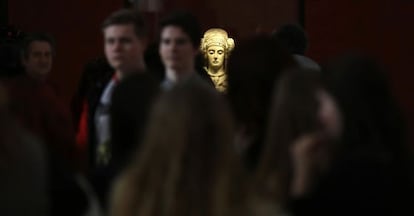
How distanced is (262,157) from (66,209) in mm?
771

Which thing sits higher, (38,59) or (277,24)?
Result: (38,59)

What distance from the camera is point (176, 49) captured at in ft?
21.7

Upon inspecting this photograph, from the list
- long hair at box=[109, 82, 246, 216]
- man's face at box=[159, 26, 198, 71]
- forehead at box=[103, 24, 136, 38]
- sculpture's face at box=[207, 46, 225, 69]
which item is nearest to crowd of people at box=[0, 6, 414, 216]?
long hair at box=[109, 82, 246, 216]

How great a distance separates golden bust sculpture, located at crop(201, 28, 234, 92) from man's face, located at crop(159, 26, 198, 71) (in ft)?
8.48

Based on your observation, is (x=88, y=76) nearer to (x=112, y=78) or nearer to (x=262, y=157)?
(x=112, y=78)

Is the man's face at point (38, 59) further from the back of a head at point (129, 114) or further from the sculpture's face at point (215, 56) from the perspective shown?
the back of a head at point (129, 114)

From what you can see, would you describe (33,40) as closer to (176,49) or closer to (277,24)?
(176,49)

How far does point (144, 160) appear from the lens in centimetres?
403

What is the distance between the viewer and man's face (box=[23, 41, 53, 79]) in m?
8.31

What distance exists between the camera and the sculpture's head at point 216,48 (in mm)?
9766

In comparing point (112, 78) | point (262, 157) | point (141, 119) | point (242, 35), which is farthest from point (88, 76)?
point (242, 35)

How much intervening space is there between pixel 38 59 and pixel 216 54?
1.85 m

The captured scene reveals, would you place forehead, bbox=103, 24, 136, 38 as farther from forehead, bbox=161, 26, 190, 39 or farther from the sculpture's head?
the sculpture's head

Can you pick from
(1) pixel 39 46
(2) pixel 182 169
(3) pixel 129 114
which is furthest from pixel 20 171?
(1) pixel 39 46
